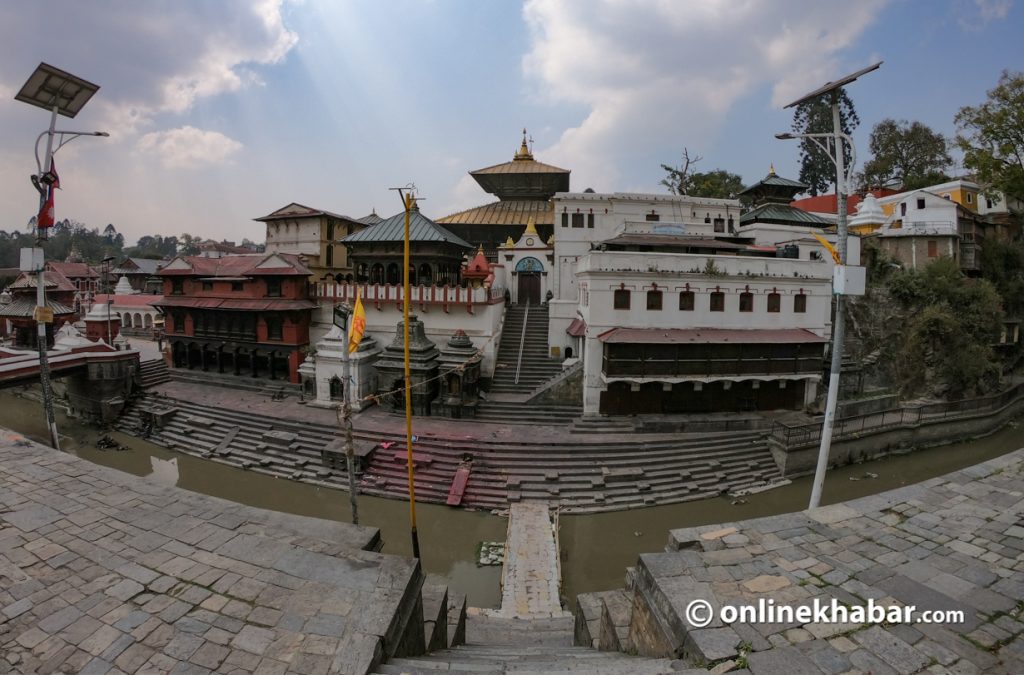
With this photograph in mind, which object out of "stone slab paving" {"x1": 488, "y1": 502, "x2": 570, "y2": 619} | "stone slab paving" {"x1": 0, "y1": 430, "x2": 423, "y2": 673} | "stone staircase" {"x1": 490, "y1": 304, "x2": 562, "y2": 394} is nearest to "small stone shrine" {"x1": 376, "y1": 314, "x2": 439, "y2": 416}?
"stone staircase" {"x1": 490, "y1": 304, "x2": 562, "y2": 394}

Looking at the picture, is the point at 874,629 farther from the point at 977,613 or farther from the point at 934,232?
the point at 934,232

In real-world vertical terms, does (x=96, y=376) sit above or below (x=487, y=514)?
above

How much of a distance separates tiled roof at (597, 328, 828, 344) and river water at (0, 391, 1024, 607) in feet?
17.8

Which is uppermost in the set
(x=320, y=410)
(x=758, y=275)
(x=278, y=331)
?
(x=758, y=275)

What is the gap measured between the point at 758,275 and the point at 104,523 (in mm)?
21892

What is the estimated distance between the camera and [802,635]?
17.5ft

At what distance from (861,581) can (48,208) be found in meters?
18.5

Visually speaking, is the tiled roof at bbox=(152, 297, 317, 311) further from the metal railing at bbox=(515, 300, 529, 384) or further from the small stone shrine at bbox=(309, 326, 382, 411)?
the metal railing at bbox=(515, 300, 529, 384)

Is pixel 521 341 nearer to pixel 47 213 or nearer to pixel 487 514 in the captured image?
pixel 487 514

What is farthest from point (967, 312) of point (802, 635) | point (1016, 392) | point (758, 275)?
point (802, 635)

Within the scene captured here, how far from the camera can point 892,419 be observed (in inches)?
834

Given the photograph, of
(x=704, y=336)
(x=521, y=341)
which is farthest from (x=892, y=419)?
(x=521, y=341)

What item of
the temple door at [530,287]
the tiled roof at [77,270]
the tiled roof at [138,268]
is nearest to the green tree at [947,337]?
the temple door at [530,287]

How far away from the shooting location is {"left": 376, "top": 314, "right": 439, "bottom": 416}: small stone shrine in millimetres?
20047
